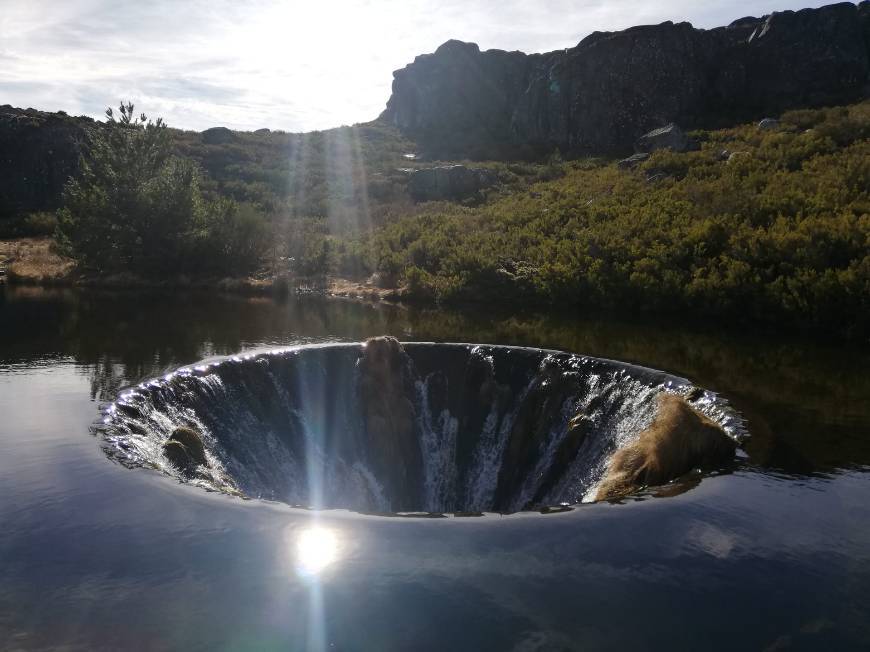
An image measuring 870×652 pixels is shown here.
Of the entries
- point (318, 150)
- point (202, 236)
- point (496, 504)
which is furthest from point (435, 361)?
point (318, 150)

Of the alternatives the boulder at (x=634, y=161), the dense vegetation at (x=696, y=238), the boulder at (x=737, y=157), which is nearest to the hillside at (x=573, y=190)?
the dense vegetation at (x=696, y=238)

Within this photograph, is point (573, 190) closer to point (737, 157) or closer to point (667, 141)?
point (667, 141)

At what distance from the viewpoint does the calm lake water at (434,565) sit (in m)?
6.89

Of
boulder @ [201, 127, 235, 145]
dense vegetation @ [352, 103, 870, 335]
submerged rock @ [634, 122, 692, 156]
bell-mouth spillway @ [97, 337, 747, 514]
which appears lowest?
bell-mouth spillway @ [97, 337, 747, 514]

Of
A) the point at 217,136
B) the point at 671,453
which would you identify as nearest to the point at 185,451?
the point at 671,453

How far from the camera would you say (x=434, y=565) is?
8008 millimetres

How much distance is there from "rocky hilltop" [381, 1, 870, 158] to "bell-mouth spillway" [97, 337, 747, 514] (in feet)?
162

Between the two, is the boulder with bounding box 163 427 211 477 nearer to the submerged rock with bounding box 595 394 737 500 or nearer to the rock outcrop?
the submerged rock with bounding box 595 394 737 500

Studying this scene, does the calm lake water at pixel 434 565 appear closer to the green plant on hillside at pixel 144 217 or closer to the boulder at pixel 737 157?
the boulder at pixel 737 157

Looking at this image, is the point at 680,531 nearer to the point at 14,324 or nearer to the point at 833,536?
the point at 833,536

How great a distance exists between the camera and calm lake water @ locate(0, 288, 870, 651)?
689cm

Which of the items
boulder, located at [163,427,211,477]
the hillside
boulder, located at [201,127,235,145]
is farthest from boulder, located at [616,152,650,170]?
boulder, located at [201,127,235,145]

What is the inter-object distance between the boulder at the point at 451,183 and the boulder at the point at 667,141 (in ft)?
44.6

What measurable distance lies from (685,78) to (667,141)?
18.1 metres
